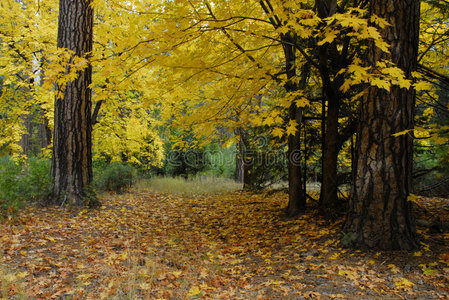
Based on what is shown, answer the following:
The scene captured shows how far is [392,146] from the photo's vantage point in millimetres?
3898

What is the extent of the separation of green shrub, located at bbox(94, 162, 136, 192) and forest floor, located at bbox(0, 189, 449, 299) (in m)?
3.57

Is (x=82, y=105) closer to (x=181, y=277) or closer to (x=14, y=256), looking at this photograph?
(x=14, y=256)

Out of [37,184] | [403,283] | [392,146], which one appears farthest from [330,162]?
[37,184]

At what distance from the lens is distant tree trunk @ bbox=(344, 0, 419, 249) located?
389cm

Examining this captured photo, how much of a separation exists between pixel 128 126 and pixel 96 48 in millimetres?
2754

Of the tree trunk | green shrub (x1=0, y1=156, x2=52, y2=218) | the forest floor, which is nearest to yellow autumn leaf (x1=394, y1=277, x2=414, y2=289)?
the forest floor

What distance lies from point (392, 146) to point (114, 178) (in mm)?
8972

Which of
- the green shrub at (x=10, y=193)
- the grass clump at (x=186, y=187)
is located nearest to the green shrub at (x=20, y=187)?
the green shrub at (x=10, y=193)

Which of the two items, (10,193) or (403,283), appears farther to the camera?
(10,193)

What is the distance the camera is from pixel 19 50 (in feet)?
32.9

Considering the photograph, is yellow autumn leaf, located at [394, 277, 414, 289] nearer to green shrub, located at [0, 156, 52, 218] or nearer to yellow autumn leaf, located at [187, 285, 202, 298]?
yellow autumn leaf, located at [187, 285, 202, 298]

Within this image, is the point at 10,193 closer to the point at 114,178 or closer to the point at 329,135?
the point at 114,178

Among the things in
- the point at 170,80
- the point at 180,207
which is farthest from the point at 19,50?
the point at 170,80

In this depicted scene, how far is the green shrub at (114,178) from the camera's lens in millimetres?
9953
